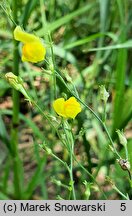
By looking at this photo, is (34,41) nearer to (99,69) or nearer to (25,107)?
(99,69)

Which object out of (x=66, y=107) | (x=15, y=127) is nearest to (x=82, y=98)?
(x=15, y=127)

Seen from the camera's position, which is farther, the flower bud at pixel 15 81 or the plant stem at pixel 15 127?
the plant stem at pixel 15 127

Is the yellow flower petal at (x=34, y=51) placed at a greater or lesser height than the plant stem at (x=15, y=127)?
lesser

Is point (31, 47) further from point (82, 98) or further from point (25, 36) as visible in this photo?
point (82, 98)

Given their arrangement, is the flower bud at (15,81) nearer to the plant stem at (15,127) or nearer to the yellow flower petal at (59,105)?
the yellow flower petal at (59,105)

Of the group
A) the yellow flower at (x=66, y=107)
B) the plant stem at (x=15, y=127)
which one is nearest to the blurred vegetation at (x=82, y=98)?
the plant stem at (x=15, y=127)

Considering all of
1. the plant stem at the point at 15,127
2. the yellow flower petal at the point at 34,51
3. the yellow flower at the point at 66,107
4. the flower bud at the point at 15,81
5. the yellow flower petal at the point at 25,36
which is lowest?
the yellow flower at the point at 66,107

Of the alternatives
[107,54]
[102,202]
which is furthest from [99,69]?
[102,202]
